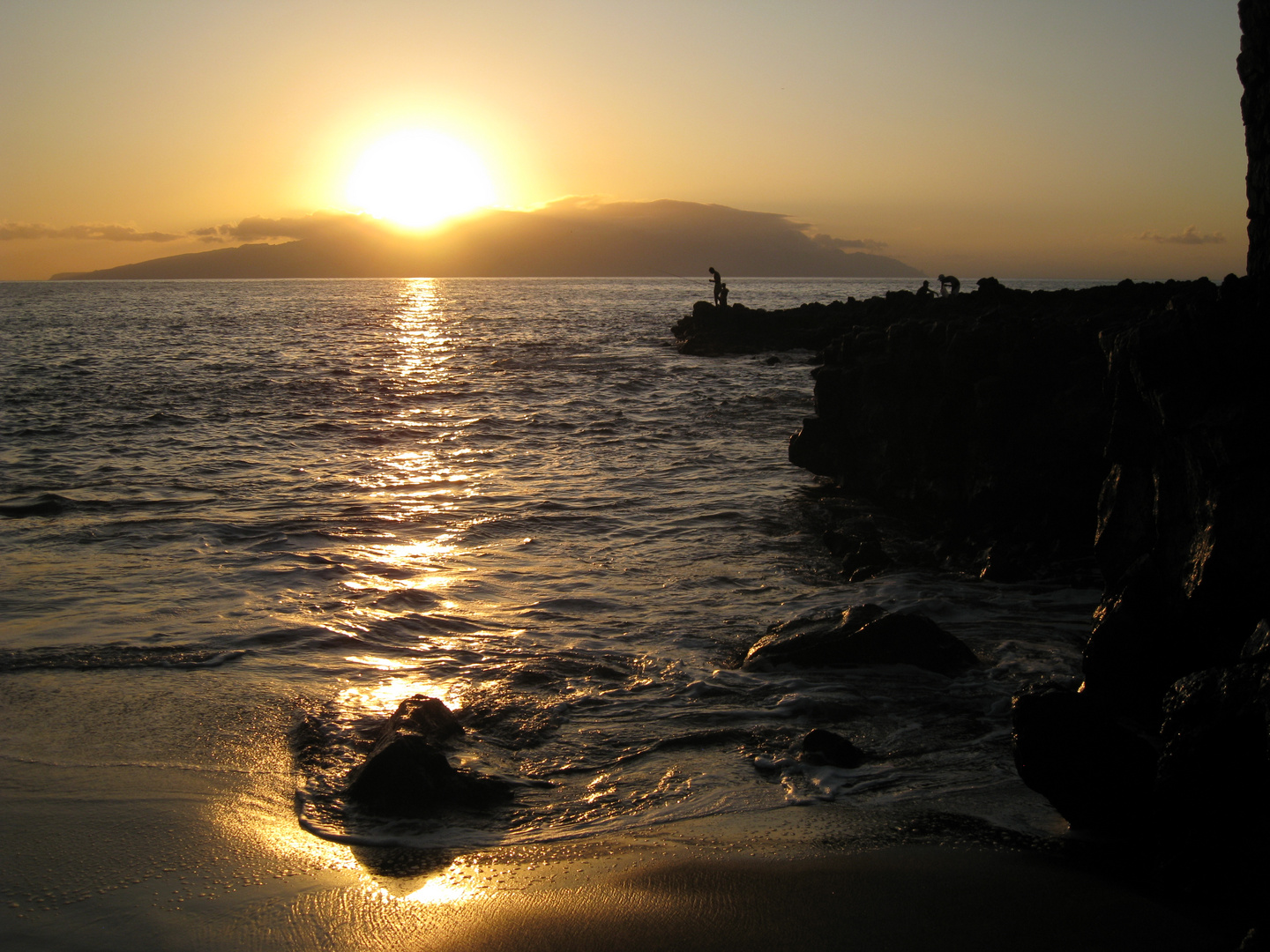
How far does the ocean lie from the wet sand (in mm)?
56

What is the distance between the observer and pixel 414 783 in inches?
206

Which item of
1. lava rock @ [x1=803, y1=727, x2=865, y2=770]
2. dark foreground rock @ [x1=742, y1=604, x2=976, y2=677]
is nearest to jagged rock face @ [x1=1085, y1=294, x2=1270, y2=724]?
dark foreground rock @ [x1=742, y1=604, x2=976, y2=677]

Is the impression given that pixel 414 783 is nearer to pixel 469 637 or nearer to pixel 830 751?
pixel 830 751

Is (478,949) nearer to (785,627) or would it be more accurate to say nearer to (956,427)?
(785,627)

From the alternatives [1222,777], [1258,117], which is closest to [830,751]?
[1222,777]

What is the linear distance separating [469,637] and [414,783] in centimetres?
313

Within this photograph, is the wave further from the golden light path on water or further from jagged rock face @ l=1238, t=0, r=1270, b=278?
jagged rock face @ l=1238, t=0, r=1270, b=278

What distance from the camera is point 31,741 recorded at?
5906mm

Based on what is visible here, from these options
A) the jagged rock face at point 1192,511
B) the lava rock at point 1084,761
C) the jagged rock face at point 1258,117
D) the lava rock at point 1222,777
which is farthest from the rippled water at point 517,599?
the jagged rock face at point 1258,117

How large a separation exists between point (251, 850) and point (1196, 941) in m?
4.39

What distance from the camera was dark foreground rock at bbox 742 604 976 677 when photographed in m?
7.47

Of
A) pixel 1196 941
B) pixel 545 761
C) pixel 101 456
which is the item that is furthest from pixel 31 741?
pixel 101 456

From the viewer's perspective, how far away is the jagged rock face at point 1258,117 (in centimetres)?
589

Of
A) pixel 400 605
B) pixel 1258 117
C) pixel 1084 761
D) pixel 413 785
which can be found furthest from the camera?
pixel 400 605
